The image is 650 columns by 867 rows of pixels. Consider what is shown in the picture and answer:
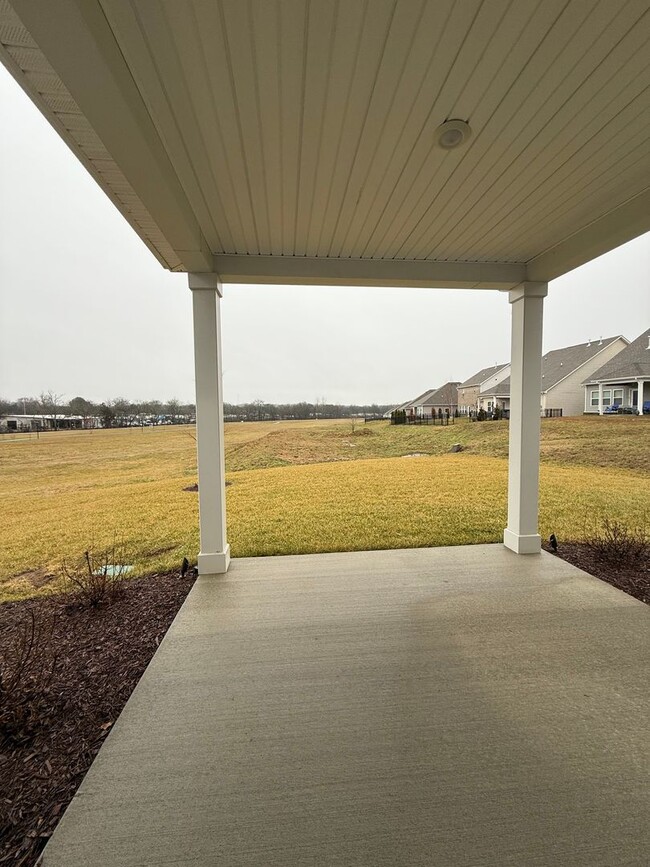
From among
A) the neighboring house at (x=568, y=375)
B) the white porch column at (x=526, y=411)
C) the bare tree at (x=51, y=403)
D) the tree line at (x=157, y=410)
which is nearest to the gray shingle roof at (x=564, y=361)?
the neighboring house at (x=568, y=375)

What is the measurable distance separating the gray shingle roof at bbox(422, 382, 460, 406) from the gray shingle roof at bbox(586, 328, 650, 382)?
189 centimetres

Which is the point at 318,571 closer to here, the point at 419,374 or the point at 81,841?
the point at 81,841

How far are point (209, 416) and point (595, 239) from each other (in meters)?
3.08

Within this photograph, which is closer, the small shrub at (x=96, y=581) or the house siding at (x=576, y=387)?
the small shrub at (x=96, y=581)

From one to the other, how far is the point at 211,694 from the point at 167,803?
0.50 metres

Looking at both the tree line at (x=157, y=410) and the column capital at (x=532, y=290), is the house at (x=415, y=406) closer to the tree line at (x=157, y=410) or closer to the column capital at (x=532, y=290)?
the tree line at (x=157, y=410)

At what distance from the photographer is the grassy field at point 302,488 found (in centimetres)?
350

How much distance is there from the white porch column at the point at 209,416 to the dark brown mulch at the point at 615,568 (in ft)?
10.3

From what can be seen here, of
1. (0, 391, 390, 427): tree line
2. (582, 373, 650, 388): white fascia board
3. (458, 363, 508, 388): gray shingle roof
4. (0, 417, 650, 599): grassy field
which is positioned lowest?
(0, 417, 650, 599): grassy field

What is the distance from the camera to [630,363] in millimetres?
5191

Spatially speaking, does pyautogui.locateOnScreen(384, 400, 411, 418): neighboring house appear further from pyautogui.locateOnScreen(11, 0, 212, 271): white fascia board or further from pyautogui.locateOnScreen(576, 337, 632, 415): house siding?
pyautogui.locateOnScreen(11, 0, 212, 271): white fascia board

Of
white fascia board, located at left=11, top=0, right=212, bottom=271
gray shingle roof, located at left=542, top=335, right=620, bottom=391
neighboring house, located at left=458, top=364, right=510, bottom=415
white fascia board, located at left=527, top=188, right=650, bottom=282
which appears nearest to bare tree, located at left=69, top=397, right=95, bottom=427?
white fascia board, located at left=11, top=0, right=212, bottom=271

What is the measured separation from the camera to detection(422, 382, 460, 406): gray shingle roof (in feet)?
19.3

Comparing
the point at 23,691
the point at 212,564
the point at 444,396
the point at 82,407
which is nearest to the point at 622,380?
the point at 444,396
